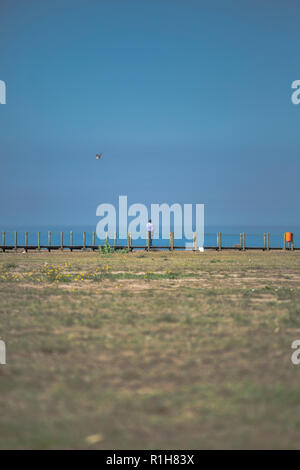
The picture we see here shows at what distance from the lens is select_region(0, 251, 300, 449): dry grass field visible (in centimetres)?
359

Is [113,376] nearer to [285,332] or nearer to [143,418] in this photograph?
[143,418]

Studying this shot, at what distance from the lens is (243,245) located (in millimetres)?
46344

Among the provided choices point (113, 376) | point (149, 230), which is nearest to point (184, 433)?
point (113, 376)

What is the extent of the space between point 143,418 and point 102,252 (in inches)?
1378

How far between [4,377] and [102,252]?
111ft

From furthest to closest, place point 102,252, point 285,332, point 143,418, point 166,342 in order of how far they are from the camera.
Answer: point 102,252
point 285,332
point 166,342
point 143,418

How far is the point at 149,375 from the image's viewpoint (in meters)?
4.94

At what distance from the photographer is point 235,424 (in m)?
3.72

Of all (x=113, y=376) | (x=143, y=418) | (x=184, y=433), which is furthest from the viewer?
(x=113, y=376)

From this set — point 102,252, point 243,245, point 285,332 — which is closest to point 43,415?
point 285,332

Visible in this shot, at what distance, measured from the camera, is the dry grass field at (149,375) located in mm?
3586

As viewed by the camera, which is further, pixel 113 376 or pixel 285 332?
pixel 285 332
